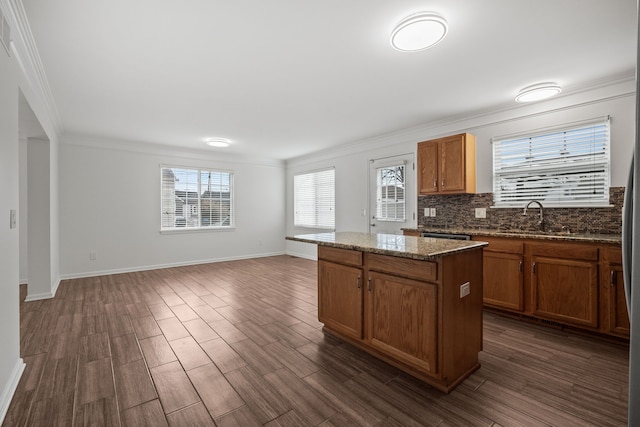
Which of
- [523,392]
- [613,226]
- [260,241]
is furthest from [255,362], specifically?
[260,241]

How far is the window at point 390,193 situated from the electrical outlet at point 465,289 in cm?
301

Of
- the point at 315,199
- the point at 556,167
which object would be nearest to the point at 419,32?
the point at 556,167

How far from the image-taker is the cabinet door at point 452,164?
4.07 m

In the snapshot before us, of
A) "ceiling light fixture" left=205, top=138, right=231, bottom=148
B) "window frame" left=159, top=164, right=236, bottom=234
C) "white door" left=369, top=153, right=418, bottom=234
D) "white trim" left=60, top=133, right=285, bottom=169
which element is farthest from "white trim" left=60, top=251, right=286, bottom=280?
"white door" left=369, top=153, right=418, bottom=234

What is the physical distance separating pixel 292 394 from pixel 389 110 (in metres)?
3.53

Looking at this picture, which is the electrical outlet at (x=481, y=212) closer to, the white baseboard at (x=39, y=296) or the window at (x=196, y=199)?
the window at (x=196, y=199)

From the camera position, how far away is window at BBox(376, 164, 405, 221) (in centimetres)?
519

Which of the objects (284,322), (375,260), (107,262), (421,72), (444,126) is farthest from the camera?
(107,262)

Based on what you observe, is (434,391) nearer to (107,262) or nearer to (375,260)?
(375,260)

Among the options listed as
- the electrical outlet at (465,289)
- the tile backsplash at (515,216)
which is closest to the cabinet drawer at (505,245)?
the tile backsplash at (515,216)

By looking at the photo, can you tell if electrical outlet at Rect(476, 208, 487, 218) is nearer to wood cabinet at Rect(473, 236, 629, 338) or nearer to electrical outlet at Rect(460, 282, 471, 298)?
wood cabinet at Rect(473, 236, 629, 338)

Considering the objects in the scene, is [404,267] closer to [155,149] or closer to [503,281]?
[503,281]

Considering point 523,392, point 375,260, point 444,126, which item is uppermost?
point 444,126

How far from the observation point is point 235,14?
2.12m
